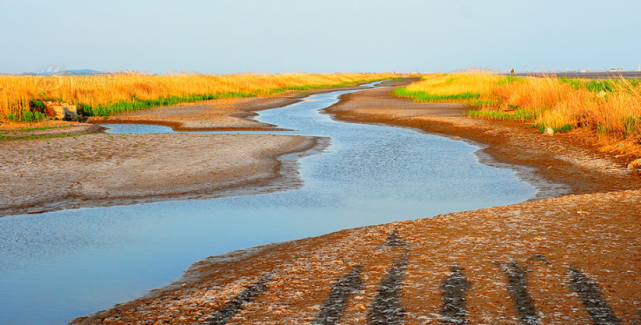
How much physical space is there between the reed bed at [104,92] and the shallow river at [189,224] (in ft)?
41.1

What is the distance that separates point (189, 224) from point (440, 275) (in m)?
3.56

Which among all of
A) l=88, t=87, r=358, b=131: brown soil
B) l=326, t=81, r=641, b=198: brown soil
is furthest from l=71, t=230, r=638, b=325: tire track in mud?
l=88, t=87, r=358, b=131: brown soil

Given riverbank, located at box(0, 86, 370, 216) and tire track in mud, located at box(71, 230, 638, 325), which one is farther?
riverbank, located at box(0, 86, 370, 216)

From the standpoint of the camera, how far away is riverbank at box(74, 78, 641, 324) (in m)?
3.64

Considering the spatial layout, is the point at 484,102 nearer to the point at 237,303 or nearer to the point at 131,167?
the point at 131,167

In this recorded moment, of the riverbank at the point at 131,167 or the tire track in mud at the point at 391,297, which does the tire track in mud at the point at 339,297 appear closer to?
the tire track in mud at the point at 391,297

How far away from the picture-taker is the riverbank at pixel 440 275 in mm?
3645

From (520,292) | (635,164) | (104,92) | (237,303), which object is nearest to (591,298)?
(520,292)

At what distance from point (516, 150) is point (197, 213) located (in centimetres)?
789

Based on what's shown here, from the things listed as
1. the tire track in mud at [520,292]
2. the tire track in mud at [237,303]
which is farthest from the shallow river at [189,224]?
the tire track in mud at [520,292]

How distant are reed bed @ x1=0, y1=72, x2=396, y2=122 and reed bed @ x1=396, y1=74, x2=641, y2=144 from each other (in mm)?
13772

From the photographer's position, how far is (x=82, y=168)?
10000mm

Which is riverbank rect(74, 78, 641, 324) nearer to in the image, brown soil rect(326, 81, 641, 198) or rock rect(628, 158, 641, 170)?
brown soil rect(326, 81, 641, 198)

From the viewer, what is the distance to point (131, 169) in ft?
32.6
